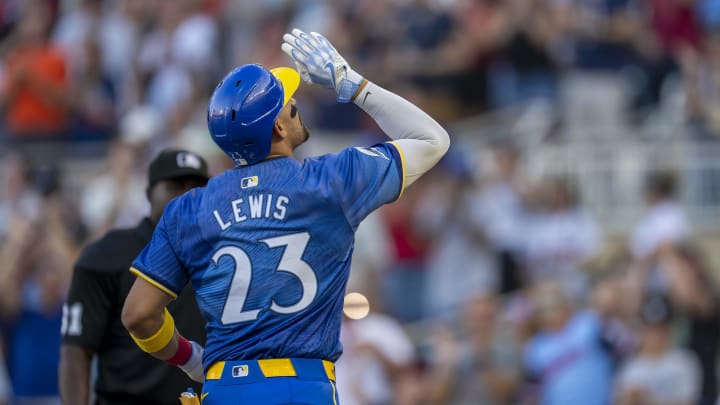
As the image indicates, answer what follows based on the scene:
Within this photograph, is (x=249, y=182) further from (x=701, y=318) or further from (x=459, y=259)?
(x=459, y=259)

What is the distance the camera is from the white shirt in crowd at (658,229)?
37.2 ft

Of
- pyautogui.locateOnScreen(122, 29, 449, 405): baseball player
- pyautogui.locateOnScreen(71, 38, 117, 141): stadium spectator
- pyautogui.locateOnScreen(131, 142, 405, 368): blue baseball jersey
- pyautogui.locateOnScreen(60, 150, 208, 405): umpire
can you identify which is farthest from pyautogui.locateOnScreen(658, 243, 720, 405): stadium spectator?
pyautogui.locateOnScreen(71, 38, 117, 141): stadium spectator

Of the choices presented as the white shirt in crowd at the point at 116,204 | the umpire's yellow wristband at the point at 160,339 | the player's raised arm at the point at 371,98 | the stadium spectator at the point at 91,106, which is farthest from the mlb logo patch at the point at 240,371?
the stadium spectator at the point at 91,106

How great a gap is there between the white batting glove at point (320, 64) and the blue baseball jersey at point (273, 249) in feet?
1.42

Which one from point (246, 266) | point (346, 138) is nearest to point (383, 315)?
point (346, 138)

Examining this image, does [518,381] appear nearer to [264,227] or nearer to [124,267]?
[124,267]

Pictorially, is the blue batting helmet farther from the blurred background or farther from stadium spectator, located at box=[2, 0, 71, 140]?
stadium spectator, located at box=[2, 0, 71, 140]

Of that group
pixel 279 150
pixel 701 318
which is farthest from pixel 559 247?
pixel 279 150

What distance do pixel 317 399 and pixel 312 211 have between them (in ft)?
2.41

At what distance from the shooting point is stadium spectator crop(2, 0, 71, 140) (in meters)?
14.5

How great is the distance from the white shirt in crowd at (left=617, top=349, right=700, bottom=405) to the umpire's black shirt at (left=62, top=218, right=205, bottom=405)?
15.3 ft

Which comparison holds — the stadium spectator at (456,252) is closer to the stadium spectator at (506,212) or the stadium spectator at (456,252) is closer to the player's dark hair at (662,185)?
the stadium spectator at (506,212)

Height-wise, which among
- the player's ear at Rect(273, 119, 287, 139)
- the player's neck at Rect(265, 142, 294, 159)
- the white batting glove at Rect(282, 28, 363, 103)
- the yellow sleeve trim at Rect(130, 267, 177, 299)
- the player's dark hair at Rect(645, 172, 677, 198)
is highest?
the white batting glove at Rect(282, 28, 363, 103)

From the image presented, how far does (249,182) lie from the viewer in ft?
17.5
